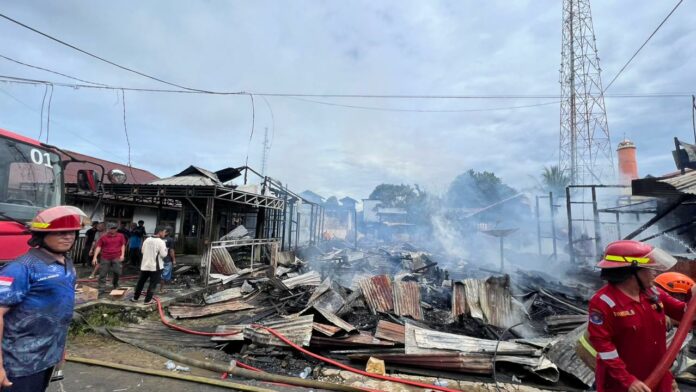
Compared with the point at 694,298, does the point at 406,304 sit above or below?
below

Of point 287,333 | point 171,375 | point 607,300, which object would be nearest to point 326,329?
point 287,333

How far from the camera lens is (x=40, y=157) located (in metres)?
4.91

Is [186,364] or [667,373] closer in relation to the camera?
[667,373]

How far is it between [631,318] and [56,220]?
13.9ft

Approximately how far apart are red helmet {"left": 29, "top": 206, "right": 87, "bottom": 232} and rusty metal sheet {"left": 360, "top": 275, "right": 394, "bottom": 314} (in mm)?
6367

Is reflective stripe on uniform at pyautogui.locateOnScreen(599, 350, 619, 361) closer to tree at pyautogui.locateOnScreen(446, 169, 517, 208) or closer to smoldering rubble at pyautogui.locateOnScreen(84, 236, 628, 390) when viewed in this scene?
smoldering rubble at pyautogui.locateOnScreen(84, 236, 628, 390)

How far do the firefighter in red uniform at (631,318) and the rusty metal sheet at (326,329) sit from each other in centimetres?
400

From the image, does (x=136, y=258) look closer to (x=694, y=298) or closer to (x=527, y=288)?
(x=527, y=288)

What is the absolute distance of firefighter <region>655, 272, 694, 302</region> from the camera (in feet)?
10.0

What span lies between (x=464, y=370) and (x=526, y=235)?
19.4 meters

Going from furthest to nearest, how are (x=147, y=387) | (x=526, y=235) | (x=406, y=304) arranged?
(x=526, y=235) < (x=406, y=304) < (x=147, y=387)

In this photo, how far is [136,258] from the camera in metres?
12.8

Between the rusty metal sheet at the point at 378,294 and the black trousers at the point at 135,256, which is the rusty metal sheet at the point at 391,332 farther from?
the black trousers at the point at 135,256

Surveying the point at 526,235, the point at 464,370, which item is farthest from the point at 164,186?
the point at 526,235
